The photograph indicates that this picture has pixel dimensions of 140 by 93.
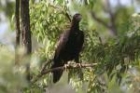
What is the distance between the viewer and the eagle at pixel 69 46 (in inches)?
191

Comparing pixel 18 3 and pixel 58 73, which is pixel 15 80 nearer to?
pixel 18 3

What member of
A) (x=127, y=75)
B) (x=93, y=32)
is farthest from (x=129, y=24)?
(x=93, y=32)

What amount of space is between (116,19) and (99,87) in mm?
14591

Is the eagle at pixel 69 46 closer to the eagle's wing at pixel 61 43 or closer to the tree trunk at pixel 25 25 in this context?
the eagle's wing at pixel 61 43

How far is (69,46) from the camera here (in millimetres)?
5258

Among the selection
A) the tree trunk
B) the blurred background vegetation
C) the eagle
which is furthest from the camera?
the eagle

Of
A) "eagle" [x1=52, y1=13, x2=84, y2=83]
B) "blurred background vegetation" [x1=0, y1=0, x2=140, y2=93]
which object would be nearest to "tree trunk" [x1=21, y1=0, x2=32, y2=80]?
"blurred background vegetation" [x1=0, y1=0, x2=140, y2=93]

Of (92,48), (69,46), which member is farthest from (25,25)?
(69,46)

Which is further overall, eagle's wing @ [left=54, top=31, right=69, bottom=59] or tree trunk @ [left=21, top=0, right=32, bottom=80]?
eagle's wing @ [left=54, top=31, right=69, bottom=59]

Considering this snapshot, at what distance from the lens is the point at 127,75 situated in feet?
12.2

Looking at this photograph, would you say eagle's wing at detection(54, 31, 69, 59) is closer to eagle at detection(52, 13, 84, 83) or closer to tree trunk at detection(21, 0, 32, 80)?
eagle at detection(52, 13, 84, 83)

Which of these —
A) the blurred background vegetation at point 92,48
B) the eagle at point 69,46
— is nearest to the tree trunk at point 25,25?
the blurred background vegetation at point 92,48

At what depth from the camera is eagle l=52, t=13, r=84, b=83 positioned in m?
4.84

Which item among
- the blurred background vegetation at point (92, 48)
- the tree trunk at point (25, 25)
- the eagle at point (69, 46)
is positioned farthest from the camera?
the eagle at point (69, 46)
